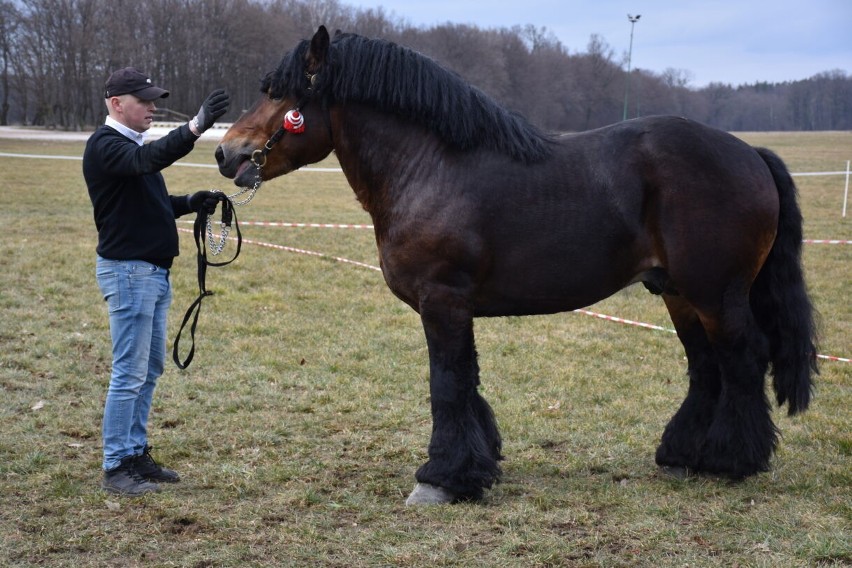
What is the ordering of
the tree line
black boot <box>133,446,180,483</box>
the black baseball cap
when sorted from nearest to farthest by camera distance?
the black baseball cap → black boot <box>133,446,180,483</box> → the tree line

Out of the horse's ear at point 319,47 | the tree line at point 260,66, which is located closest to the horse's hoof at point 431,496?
the horse's ear at point 319,47

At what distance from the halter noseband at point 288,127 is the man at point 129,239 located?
279mm

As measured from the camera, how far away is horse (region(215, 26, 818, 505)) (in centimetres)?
405

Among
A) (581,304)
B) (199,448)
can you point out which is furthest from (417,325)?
(581,304)

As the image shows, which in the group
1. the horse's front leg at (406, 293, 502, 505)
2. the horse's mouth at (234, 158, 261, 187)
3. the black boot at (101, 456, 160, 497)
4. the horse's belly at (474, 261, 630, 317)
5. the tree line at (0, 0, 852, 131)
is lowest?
the black boot at (101, 456, 160, 497)

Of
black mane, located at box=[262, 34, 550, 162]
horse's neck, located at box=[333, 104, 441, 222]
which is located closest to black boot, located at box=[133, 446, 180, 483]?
horse's neck, located at box=[333, 104, 441, 222]

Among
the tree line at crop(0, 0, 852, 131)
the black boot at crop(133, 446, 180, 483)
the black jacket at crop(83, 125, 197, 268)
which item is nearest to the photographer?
the black jacket at crop(83, 125, 197, 268)

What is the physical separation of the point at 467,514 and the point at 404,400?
2061 millimetres

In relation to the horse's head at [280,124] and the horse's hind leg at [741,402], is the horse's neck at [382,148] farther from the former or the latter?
the horse's hind leg at [741,402]

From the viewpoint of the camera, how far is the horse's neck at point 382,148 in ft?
13.8

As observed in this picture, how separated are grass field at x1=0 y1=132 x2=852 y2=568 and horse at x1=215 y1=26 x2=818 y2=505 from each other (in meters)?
0.45

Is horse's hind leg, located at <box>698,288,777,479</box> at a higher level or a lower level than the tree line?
lower

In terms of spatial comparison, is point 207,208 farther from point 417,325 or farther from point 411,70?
point 417,325

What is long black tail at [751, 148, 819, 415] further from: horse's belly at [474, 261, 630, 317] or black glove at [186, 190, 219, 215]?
black glove at [186, 190, 219, 215]
